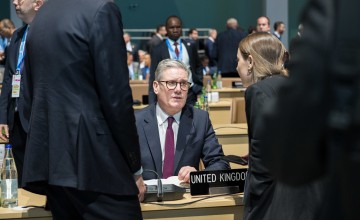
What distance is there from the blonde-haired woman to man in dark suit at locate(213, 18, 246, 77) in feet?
37.2

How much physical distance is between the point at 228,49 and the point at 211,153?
1088 centimetres

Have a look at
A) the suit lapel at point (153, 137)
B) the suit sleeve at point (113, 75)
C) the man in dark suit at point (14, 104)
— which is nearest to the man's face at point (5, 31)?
the man in dark suit at point (14, 104)

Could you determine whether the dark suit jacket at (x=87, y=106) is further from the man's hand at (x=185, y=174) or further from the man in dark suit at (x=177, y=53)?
the man in dark suit at (x=177, y=53)

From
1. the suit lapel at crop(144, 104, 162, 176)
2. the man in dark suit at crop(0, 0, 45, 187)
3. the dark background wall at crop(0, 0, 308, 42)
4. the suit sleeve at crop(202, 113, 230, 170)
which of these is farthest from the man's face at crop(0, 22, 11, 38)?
the suit sleeve at crop(202, 113, 230, 170)

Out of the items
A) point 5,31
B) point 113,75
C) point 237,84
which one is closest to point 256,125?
point 113,75


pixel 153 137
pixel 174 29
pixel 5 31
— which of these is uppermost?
pixel 5 31

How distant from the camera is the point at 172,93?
3.96 meters

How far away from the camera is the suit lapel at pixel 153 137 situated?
149 inches

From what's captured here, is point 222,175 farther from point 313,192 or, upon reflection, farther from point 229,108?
point 229,108

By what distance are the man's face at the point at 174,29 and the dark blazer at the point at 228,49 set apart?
5769mm

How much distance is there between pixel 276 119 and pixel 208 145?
2.47 meters

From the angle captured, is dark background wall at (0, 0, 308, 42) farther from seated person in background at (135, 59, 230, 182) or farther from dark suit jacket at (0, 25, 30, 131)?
seated person in background at (135, 59, 230, 182)

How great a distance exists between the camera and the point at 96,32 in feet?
8.02

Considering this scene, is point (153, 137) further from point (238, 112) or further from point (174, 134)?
point (238, 112)
